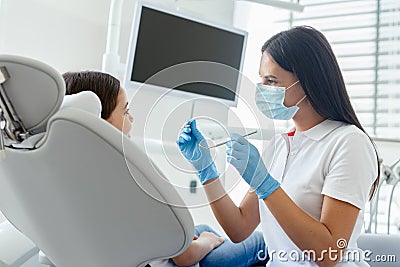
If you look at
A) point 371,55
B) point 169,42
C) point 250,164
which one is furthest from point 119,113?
point 371,55

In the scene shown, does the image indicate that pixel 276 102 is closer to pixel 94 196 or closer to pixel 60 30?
pixel 94 196

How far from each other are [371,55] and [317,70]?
1.55m

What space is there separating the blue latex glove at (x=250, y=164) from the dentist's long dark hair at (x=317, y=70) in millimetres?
300

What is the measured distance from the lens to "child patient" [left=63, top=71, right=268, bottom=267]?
1263 millimetres

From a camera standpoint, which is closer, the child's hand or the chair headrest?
the chair headrest

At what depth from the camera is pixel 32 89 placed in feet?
2.24

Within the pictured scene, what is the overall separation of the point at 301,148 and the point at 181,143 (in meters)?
0.46

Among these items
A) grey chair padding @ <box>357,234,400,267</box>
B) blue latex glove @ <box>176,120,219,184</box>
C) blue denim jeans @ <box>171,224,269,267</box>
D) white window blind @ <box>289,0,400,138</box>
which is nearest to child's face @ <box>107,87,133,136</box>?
blue latex glove @ <box>176,120,219,184</box>

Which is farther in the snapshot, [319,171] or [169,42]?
[169,42]

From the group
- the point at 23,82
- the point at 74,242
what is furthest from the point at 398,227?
the point at 23,82

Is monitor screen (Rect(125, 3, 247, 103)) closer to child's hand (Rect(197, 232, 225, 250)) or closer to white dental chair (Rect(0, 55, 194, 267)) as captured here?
child's hand (Rect(197, 232, 225, 250))

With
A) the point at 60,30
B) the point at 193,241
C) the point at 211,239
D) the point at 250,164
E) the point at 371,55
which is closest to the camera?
the point at 250,164

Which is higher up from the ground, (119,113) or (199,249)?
(119,113)

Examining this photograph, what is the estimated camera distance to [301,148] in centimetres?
140
